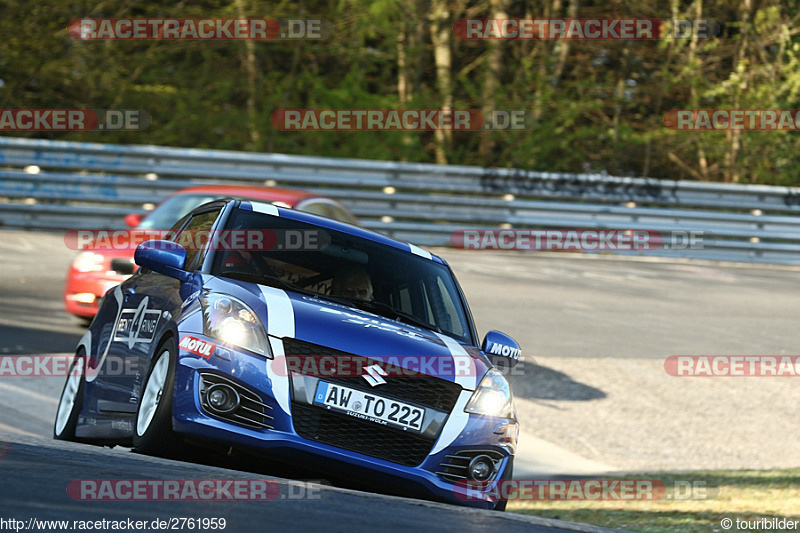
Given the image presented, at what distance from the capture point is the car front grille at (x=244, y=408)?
493 cm

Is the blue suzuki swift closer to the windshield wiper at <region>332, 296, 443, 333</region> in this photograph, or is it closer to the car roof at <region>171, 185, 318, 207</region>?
the windshield wiper at <region>332, 296, 443, 333</region>

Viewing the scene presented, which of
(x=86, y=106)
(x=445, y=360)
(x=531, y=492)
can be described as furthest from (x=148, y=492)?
(x=86, y=106)

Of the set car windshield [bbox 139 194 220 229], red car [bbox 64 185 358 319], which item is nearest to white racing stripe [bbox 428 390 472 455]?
red car [bbox 64 185 358 319]

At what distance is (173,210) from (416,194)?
831 centimetres

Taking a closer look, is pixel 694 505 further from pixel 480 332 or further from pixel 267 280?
pixel 480 332

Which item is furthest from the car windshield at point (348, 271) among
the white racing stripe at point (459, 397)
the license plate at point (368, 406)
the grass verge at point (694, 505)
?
the grass verge at point (694, 505)

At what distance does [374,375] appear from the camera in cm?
507

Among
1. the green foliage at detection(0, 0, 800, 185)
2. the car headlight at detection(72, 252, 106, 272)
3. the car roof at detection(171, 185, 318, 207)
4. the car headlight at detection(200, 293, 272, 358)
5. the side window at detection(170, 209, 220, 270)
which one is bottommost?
the car headlight at detection(200, 293, 272, 358)

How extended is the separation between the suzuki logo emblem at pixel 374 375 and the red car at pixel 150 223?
5.48 meters

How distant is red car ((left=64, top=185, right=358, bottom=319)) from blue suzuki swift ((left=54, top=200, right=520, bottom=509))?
423cm

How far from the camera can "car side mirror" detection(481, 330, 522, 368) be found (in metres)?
6.14

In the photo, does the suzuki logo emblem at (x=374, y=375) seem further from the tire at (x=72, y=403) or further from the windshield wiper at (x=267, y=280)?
the tire at (x=72, y=403)

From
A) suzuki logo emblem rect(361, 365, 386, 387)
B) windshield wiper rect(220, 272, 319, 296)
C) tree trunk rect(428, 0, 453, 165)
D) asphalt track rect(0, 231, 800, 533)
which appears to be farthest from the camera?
tree trunk rect(428, 0, 453, 165)

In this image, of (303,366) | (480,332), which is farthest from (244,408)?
(480,332)
